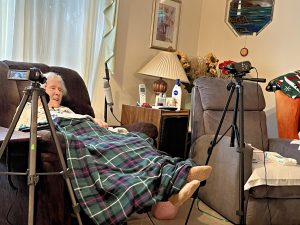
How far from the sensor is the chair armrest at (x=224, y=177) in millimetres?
2068

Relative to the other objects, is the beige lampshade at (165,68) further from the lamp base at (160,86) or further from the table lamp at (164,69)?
the lamp base at (160,86)

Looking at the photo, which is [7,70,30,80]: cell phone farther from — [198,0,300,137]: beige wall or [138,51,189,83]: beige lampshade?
[198,0,300,137]: beige wall

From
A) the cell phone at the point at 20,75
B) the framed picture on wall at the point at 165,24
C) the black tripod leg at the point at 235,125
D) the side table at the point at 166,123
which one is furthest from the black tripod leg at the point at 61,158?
the framed picture on wall at the point at 165,24

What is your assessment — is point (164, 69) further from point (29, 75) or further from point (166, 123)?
point (29, 75)

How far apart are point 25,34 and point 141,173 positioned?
4.68 feet

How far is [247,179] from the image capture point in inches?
79.3

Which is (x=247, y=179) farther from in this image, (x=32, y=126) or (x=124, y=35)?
(x=124, y=35)

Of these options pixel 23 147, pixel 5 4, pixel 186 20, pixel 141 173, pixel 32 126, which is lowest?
pixel 141 173

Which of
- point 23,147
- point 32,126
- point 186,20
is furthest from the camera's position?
point 186,20

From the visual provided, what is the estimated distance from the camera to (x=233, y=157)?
2098mm

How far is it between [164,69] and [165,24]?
2.19ft

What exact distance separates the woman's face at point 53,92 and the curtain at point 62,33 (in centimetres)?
42

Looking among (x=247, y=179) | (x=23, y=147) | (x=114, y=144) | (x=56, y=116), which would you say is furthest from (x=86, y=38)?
(x=247, y=179)

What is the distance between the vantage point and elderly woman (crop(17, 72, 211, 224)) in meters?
1.50
